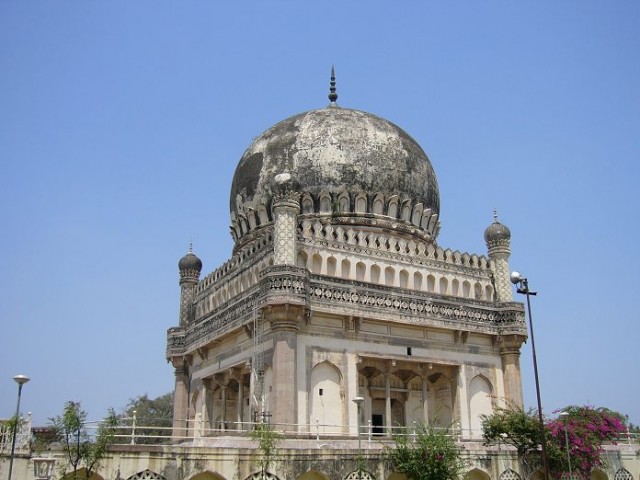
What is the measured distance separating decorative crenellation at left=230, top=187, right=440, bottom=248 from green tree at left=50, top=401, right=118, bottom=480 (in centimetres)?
1292

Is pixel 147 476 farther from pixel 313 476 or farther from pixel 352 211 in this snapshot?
pixel 352 211

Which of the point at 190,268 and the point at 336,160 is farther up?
the point at 336,160

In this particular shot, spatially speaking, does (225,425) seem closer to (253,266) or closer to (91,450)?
(253,266)

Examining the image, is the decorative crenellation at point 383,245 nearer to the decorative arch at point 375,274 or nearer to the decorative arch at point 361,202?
the decorative arch at point 375,274

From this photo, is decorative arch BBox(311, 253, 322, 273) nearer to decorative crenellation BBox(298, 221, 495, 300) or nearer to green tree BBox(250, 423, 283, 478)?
decorative crenellation BBox(298, 221, 495, 300)

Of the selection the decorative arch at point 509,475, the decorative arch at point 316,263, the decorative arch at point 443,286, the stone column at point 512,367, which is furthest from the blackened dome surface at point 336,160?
the decorative arch at point 509,475

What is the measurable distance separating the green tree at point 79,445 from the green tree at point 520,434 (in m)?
11.3

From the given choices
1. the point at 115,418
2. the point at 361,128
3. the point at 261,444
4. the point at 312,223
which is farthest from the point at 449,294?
the point at 115,418

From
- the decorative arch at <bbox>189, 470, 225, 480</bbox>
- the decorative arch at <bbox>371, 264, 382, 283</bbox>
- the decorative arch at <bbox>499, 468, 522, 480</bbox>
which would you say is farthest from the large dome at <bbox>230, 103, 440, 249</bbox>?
the decorative arch at <bbox>189, 470, 225, 480</bbox>

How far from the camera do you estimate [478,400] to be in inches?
1034

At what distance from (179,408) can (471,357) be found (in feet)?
39.2

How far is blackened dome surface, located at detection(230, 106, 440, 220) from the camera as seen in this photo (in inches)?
1132

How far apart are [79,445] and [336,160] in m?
15.9

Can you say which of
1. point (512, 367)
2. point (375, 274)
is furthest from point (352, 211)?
point (512, 367)
